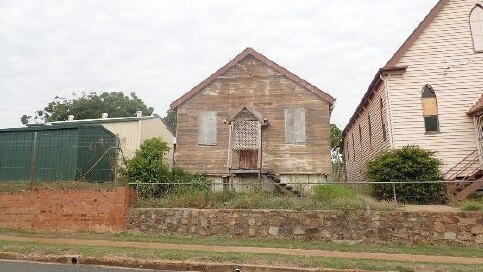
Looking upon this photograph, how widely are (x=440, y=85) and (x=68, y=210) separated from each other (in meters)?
16.3

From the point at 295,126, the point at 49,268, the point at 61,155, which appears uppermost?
the point at 295,126

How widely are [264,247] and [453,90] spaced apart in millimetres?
12028

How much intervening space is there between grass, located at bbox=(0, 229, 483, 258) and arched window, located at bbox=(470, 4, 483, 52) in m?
10.4

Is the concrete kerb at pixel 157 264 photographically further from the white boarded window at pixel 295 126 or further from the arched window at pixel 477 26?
the arched window at pixel 477 26

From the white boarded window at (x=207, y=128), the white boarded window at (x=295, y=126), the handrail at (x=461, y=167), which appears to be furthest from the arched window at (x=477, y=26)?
the white boarded window at (x=207, y=128)

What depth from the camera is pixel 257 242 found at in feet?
39.0

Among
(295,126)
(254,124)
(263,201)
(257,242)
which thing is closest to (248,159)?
(254,124)

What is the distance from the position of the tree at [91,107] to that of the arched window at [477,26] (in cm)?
4636

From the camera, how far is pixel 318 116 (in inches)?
774

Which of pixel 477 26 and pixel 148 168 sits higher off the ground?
pixel 477 26

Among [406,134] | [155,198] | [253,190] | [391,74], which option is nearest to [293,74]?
[391,74]

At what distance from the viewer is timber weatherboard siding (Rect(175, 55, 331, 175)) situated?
63.6ft

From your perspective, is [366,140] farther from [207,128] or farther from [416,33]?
[207,128]

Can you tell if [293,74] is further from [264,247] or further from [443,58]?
[264,247]
